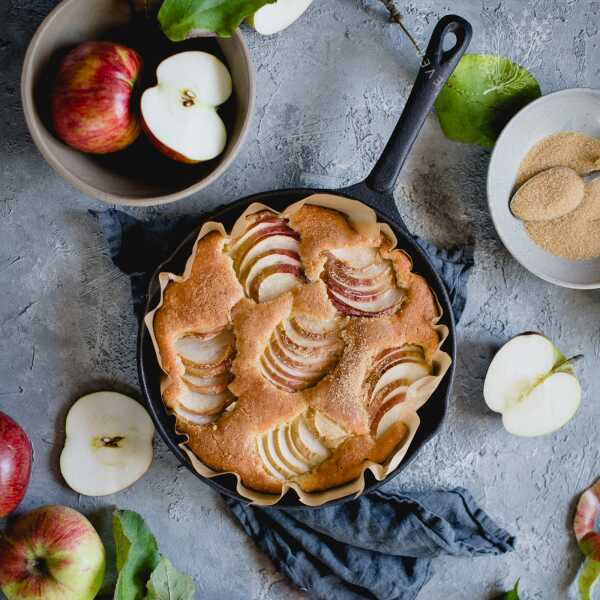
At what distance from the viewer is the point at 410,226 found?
2.23 metres

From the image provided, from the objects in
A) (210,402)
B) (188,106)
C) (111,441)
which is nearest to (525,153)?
(188,106)

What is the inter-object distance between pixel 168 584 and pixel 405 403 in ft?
2.38

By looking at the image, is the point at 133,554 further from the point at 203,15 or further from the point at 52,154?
the point at 203,15

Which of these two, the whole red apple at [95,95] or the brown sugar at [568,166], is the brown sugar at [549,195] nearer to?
the brown sugar at [568,166]

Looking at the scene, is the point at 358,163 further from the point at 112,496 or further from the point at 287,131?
the point at 112,496

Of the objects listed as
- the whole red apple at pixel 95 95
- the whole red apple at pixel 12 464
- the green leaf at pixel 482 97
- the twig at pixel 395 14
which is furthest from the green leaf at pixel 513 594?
the whole red apple at pixel 95 95

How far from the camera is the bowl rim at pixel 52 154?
5.89 feet

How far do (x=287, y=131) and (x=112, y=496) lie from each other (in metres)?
1.02

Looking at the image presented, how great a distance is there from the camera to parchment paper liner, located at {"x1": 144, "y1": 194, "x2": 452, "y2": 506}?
6.42 ft

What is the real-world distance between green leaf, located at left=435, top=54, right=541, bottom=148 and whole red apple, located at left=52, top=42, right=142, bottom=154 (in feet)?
2.59

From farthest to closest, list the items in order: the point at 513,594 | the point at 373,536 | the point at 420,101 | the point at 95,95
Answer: the point at 513,594 → the point at 373,536 → the point at 420,101 → the point at 95,95

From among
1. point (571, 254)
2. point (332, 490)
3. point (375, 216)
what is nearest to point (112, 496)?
point (332, 490)

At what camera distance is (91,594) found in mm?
2098

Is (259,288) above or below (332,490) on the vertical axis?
above
